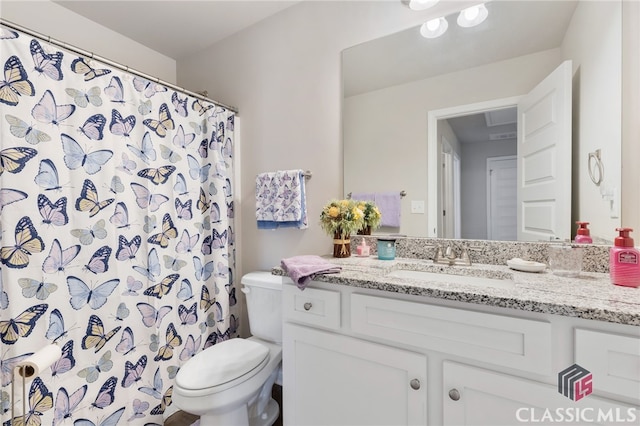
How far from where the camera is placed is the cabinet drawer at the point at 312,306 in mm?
1104

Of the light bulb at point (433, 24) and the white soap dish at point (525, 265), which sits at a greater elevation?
the light bulb at point (433, 24)

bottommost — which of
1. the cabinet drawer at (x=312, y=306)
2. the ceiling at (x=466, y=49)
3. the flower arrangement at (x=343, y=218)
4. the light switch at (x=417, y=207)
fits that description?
the cabinet drawer at (x=312, y=306)

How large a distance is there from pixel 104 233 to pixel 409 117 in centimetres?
164

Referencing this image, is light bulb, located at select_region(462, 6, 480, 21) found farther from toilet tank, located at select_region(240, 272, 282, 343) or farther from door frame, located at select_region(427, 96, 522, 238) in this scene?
toilet tank, located at select_region(240, 272, 282, 343)

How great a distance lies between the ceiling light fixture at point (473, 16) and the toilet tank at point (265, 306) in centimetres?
160

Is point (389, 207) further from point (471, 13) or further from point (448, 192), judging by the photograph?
point (471, 13)

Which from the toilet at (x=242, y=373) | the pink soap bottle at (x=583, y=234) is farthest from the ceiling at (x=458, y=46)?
the toilet at (x=242, y=373)

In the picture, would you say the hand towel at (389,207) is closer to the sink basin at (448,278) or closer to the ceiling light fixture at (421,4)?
the sink basin at (448,278)

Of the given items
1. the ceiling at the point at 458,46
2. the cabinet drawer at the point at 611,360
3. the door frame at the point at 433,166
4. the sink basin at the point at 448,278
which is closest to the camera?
the cabinet drawer at the point at 611,360

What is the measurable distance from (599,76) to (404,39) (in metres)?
0.85

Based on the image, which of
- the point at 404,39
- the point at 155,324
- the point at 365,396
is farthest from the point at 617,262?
the point at 155,324

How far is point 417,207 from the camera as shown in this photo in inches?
60.2

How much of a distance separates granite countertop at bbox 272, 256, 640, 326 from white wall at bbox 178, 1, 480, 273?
69 cm

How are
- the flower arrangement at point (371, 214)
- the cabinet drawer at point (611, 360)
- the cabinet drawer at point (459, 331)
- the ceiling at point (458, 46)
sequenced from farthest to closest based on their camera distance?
the flower arrangement at point (371, 214) → the ceiling at point (458, 46) → the cabinet drawer at point (459, 331) → the cabinet drawer at point (611, 360)
